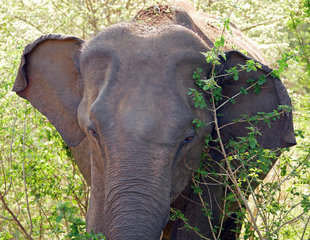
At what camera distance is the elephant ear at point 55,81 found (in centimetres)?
578

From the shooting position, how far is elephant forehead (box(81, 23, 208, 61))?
16.5ft

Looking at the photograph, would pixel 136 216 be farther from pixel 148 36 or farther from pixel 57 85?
pixel 57 85

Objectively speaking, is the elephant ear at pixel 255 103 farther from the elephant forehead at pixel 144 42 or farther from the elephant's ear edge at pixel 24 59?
the elephant's ear edge at pixel 24 59

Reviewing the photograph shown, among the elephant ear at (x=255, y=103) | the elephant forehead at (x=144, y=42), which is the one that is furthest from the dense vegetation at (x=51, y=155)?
the elephant forehead at (x=144, y=42)

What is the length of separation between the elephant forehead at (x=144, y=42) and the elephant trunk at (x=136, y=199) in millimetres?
890

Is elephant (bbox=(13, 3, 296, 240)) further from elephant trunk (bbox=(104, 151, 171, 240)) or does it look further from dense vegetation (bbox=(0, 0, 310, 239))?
dense vegetation (bbox=(0, 0, 310, 239))

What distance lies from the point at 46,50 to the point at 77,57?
319 mm

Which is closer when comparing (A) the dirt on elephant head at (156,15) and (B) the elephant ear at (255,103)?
(B) the elephant ear at (255,103)

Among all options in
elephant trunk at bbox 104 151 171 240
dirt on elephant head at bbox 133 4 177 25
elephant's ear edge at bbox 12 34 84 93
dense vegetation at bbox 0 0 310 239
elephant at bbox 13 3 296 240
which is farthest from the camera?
elephant's ear edge at bbox 12 34 84 93

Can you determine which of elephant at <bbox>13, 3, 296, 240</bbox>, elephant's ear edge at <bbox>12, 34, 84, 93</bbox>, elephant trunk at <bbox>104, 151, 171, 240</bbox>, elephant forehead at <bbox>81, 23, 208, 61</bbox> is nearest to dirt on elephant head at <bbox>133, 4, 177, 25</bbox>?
elephant at <bbox>13, 3, 296, 240</bbox>

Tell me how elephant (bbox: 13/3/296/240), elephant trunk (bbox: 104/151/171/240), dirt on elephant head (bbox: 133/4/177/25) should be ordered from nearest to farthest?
elephant trunk (bbox: 104/151/171/240) → elephant (bbox: 13/3/296/240) → dirt on elephant head (bbox: 133/4/177/25)

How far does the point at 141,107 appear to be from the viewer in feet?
15.2

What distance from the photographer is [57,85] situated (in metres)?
5.92

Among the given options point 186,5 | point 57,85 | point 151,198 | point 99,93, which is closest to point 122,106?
point 99,93
